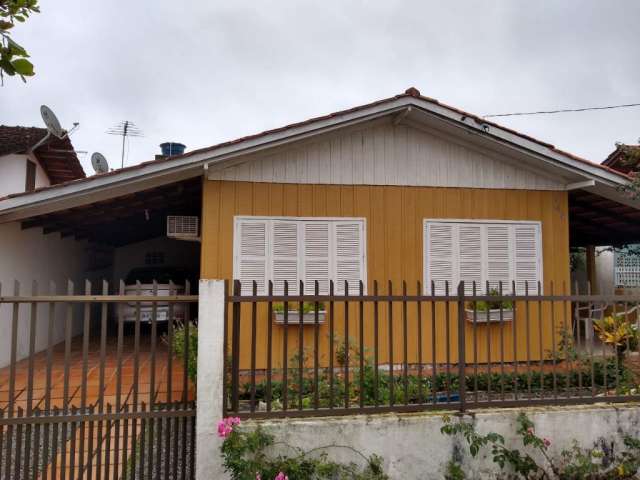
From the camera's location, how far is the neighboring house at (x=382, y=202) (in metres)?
6.52

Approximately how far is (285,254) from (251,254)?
0.51 m

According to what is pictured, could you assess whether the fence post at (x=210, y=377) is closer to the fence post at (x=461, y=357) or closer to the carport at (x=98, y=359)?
the carport at (x=98, y=359)

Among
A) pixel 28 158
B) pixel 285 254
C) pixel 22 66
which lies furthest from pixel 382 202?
pixel 28 158

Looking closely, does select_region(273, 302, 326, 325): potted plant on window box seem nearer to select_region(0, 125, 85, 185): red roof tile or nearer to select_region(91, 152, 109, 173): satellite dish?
select_region(91, 152, 109, 173): satellite dish

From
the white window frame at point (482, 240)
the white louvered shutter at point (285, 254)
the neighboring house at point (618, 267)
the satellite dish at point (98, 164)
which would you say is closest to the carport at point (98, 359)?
the white louvered shutter at point (285, 254)

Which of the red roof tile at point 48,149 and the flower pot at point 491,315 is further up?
the red roof tile at point 48,149

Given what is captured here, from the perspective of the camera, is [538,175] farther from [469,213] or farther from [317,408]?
[317,408]

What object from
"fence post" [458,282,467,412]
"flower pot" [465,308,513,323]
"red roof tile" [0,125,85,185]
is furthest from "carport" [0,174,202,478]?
"flower pot" [465,308,513,323]

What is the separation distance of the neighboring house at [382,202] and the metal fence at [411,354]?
0.24 meters

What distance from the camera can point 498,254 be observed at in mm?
7246

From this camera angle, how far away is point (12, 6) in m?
2.08

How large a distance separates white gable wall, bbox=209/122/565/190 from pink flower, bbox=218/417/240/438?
3.95m

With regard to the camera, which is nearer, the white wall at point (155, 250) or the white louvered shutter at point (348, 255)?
the white louvered shutter at point (348, 255)

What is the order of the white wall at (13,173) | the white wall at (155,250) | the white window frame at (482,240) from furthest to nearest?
the white wall at (155,250) → the white wall at (13,173) → the white window frame at (482,240)
